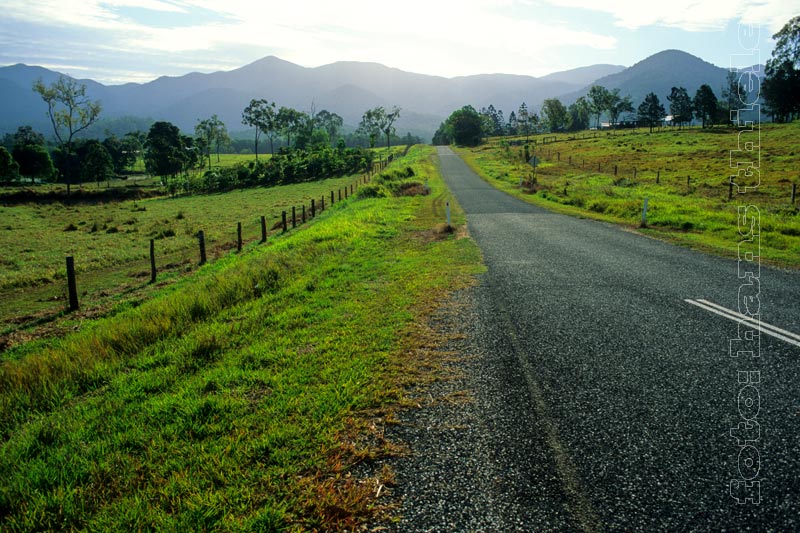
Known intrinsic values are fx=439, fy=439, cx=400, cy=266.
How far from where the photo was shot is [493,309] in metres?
8.30

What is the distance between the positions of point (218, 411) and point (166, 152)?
A: 82092 millimetres

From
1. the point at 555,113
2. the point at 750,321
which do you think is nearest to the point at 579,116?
the point at 555,113

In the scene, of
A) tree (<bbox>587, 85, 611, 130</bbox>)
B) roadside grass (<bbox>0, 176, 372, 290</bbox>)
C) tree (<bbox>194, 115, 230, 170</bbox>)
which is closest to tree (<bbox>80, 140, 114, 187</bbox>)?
tree (<bbox>194, 115, 230, 170</bbox>)

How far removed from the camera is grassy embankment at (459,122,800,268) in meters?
15.2

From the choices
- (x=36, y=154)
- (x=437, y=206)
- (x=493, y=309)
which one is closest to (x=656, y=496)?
(x=493, y=309)

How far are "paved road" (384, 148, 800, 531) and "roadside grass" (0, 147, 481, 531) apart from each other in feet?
3.25

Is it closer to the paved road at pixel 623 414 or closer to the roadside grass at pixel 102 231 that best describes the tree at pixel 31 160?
the roadside grass at pixel 102 231

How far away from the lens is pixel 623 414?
468 cm

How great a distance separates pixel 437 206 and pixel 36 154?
7963cm

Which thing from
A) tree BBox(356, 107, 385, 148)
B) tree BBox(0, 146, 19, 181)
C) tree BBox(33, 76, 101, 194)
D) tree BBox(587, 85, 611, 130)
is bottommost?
tree BBox(0, 146, 19, 181)

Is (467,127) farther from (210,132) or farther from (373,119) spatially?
(210,132)

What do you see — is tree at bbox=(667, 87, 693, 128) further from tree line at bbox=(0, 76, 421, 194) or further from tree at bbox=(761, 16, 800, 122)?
tree line at bbox=(0, 76, 421, 194)

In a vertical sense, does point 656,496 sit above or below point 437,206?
below

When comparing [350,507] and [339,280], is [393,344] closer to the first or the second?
[350,507]
